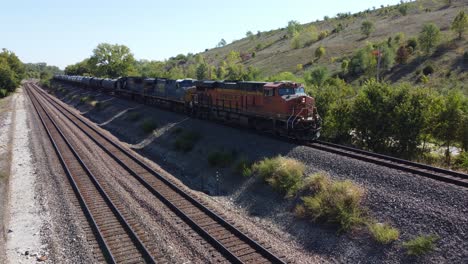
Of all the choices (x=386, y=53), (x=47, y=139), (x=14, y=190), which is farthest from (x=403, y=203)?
(x=386, y=53)

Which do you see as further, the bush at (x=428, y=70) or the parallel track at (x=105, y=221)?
the bush at (x=428, y=70)

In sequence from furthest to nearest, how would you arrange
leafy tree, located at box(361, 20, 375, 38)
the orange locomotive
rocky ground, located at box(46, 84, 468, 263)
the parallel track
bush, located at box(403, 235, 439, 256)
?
leafy tree, located at box(361, 20, 375, 38), the orange locomotive, the parallel track, rocky ground, located at box(46, 84, 468, 263), bush, located at box(403, 235, 439, 256)

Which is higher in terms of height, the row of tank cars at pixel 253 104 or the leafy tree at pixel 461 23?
the leafy tree at pixel 461 23

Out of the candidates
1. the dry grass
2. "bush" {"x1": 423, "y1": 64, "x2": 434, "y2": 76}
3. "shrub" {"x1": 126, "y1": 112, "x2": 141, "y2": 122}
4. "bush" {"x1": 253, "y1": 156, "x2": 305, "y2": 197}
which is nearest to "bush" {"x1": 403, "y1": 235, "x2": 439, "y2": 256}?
the dry grass

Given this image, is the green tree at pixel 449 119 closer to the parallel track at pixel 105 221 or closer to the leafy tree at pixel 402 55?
the parallel track at pixel 105 221

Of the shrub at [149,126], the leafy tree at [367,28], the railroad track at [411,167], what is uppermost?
the leafy tree at [367,28]

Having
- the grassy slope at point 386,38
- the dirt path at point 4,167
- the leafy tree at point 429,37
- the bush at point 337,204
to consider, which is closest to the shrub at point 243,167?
the bush at point 337,204

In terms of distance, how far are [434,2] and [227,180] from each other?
121601 millimetres

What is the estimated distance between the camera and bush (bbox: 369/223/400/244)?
35.9 feet

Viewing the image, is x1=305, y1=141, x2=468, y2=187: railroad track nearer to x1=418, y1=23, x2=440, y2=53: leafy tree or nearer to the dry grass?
the dry grass

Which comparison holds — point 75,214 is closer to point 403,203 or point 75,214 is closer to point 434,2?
point 403,203

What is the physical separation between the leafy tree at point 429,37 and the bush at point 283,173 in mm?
55975

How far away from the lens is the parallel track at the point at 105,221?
38.5ft

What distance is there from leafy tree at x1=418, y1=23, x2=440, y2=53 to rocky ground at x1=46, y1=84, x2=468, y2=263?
5167 centimetres
